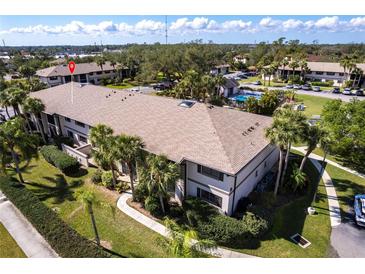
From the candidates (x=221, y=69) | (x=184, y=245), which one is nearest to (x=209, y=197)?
(x=184, y=245)

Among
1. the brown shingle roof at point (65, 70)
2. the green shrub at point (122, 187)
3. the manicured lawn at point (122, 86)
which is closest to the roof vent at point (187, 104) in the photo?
the green shrub at point (122, 187)

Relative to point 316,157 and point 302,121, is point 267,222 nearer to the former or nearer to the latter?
point 302,121

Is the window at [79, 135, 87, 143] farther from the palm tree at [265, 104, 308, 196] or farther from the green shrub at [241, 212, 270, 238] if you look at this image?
the palm tree at [265, 104, 308, 196]

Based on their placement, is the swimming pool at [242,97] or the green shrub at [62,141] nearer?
the green shrub at [62,141]

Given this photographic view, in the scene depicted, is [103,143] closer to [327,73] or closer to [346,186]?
[346,186]

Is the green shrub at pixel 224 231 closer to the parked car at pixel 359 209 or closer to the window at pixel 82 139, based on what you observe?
the parked car at pixel 359 209

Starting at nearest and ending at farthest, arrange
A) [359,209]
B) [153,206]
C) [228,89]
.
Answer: [153,206] < [359,209] < [228,89]
